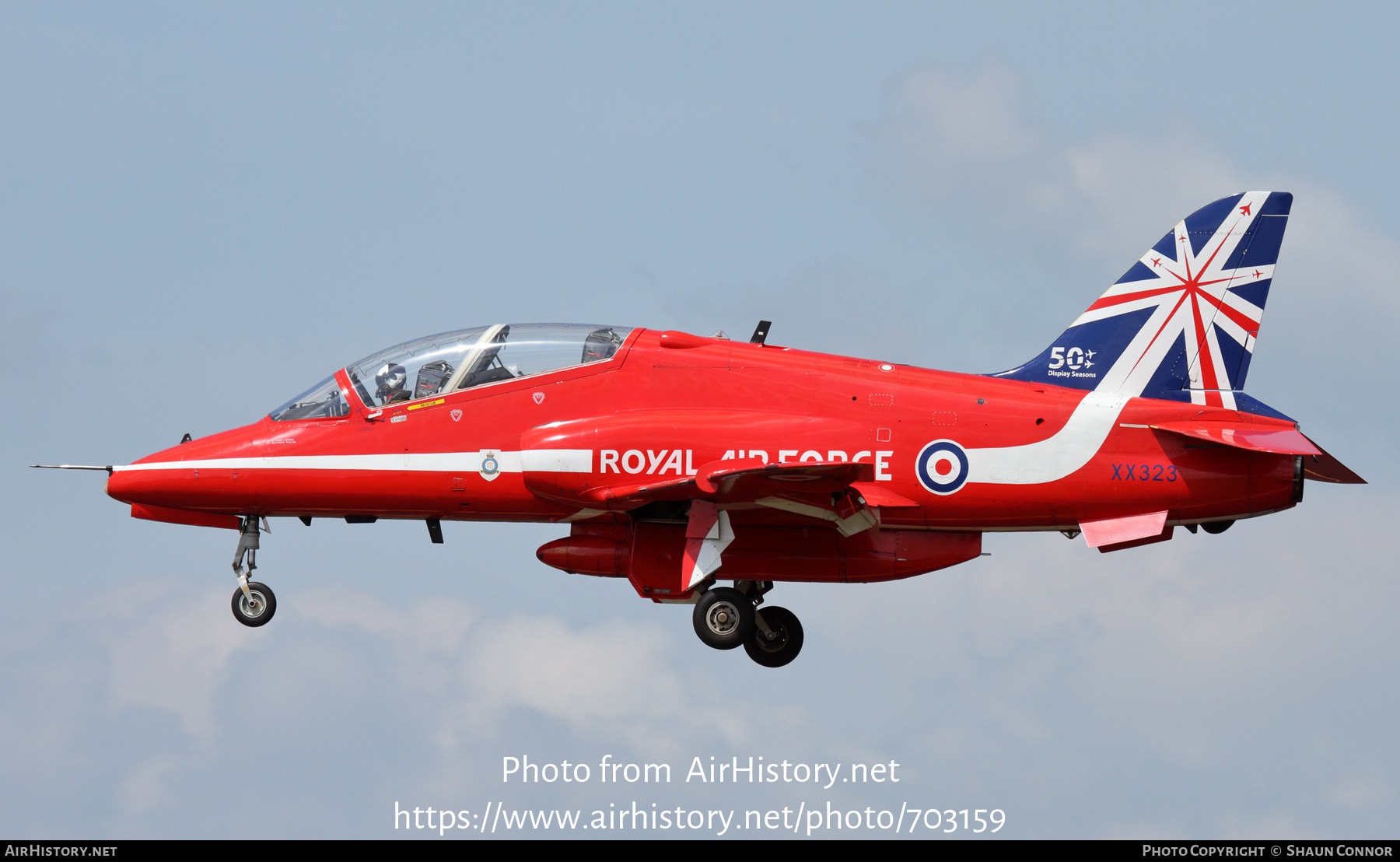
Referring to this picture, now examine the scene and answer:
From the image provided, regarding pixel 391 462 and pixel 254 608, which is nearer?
pixel 391 462

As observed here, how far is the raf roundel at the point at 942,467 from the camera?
2286cm

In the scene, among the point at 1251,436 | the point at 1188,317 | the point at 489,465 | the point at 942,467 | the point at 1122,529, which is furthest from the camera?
the point at 1188,317

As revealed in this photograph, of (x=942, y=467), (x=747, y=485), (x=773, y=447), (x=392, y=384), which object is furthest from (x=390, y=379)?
(x=942, y=467)

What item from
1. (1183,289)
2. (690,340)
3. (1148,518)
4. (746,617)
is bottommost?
(746,617)

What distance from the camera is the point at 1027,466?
74.8 ft

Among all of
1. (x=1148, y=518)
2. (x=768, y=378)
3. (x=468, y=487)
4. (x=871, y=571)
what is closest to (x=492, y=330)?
(x=468, y=487)

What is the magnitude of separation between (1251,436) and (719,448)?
6.70 meters

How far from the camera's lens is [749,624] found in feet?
75.7

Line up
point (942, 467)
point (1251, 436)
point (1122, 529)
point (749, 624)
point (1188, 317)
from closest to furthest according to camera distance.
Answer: point (1251, 436) < point (1122, 529) < point (942, 467) < point (749, 624) < point (1188, 317)

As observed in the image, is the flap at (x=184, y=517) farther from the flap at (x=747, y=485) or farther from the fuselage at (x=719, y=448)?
the flap at (x=747, y=485)

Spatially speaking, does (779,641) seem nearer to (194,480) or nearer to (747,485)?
(747,485)

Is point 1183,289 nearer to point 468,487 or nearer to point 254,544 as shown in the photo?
point 468,487

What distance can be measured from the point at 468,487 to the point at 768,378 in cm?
425

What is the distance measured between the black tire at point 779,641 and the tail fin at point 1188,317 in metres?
4.66
